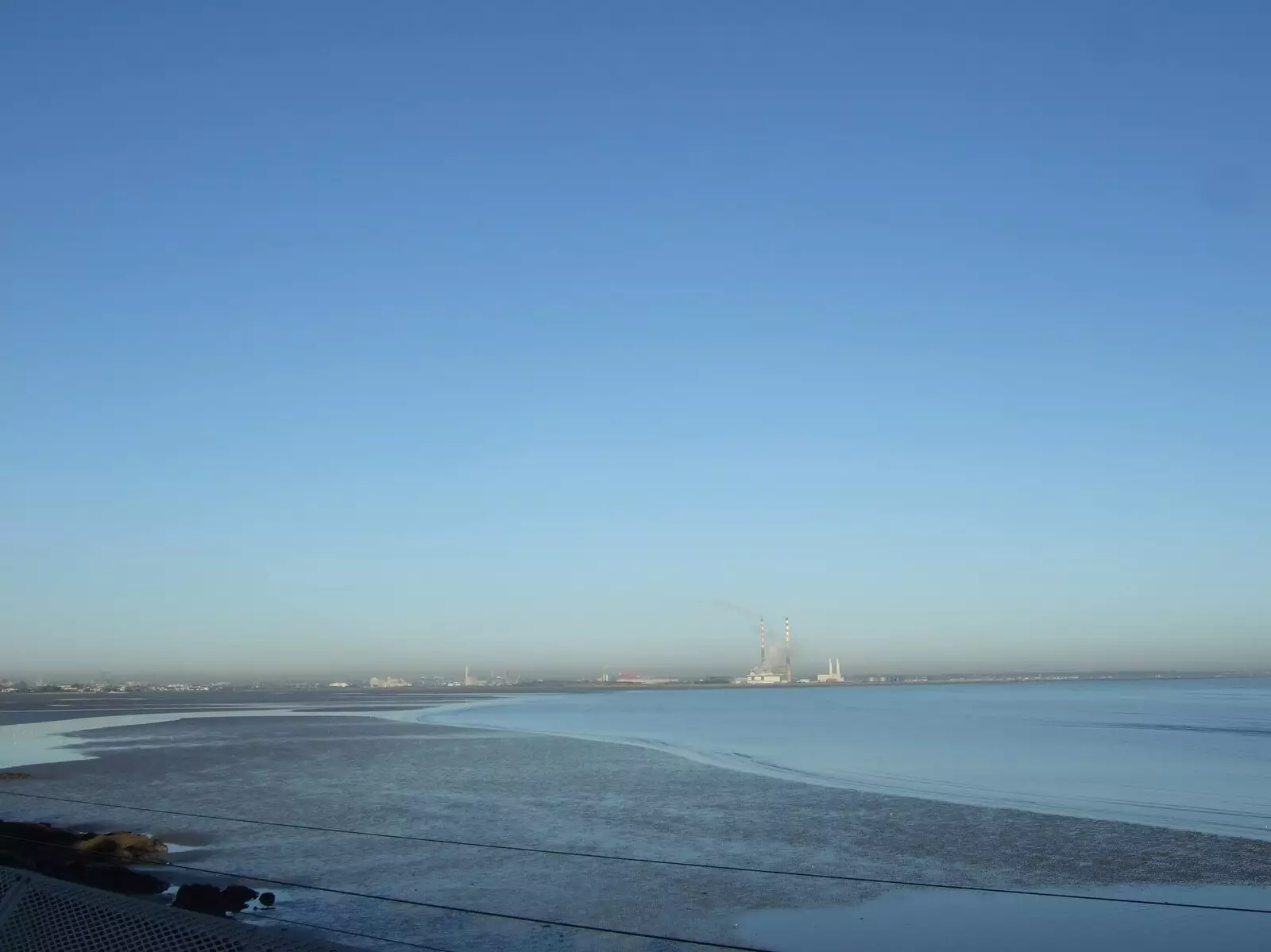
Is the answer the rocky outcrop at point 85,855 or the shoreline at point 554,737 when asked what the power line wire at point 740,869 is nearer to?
the rocky outcrop at point 85,855

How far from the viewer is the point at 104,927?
5.10 meters

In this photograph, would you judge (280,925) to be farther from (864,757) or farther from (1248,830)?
(864,757)

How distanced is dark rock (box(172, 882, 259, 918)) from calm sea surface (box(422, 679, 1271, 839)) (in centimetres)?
1783

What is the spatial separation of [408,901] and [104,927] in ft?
29.1

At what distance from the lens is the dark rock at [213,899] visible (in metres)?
11.9

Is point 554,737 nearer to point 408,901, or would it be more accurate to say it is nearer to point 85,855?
point 85,855

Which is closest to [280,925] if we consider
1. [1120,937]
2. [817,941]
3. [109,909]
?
[817,941]

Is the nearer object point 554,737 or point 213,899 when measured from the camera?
point 213,899

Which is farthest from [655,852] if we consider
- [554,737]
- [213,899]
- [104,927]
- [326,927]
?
[554,737]

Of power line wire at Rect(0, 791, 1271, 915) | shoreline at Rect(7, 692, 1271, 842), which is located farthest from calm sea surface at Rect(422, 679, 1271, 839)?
power line wire at Rect(0, 791, 1271, 915)

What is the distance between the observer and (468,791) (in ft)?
85.1

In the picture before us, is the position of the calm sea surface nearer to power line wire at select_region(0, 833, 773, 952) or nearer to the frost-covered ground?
the frost-covered ground

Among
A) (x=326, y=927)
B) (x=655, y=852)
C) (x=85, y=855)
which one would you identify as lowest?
(x=655, y=852)

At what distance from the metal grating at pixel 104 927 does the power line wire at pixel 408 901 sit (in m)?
5.92
